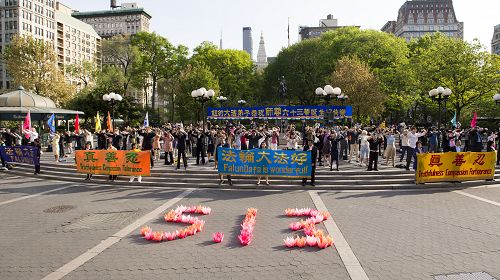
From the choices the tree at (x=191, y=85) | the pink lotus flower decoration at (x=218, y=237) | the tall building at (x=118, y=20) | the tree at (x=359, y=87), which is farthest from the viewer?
the tall building at (x=118, y=20)

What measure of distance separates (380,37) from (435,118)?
17.4m

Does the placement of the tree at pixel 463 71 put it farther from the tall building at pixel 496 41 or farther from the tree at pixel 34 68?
the tall building at pixel 496 41

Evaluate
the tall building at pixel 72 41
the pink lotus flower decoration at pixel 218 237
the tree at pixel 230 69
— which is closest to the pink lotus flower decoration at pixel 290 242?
the pink lotus flower decoration at pixel 218 237

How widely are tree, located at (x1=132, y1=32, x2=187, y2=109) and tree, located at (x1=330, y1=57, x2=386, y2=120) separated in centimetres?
3379

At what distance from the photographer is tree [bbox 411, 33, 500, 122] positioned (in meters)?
33.4

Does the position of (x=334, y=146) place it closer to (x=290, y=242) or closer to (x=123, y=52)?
(x=290, y=242)

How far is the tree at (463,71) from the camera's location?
109 feet

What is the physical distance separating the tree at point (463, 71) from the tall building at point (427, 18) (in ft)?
367

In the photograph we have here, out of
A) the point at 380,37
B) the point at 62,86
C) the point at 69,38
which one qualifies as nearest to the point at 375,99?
the point at 380,37

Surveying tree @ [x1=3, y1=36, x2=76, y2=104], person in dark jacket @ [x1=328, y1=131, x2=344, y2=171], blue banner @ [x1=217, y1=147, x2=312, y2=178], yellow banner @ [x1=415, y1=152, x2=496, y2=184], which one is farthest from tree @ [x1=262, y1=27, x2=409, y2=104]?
tree @ [x1=3, y1=36, x2=76, y2=104]

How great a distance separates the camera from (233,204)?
11.7 metres

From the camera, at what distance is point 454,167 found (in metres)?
14.4

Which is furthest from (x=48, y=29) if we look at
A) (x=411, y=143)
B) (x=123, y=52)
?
(x=411, y=143)

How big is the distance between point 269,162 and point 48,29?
325 feet
